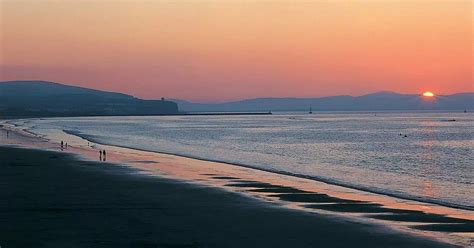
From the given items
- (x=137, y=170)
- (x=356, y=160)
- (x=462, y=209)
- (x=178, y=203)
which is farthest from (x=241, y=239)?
(x=356, y=160)

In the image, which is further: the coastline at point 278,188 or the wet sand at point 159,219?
the coastline at point 278,188

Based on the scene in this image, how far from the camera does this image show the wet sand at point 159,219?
19062 mm

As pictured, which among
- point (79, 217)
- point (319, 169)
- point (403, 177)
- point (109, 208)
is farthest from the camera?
point (319, 169)

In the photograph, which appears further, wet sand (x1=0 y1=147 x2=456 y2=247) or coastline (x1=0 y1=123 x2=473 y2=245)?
coastline (x1=0 y1=123 x2=473 y2=245)

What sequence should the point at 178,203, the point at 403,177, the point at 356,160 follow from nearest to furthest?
1. the point at 178,203
2. the point at 403,177
3. the point at 356,160

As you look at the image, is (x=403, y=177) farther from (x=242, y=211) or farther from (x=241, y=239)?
(x=241, y=239)

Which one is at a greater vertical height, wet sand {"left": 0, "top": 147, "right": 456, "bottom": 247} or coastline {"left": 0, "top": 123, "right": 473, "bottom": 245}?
wet sand {"left": 0, "top": 147, "right": 456, "bottom": 247}

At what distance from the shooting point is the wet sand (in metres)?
19.1

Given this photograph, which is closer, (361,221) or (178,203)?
(361,221)

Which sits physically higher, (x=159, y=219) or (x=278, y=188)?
(x=159, y=219)

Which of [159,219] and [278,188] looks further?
[278,188]

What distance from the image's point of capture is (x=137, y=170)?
43.7 metres

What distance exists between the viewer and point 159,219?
75.0 feet

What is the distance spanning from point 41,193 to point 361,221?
45.1ft
